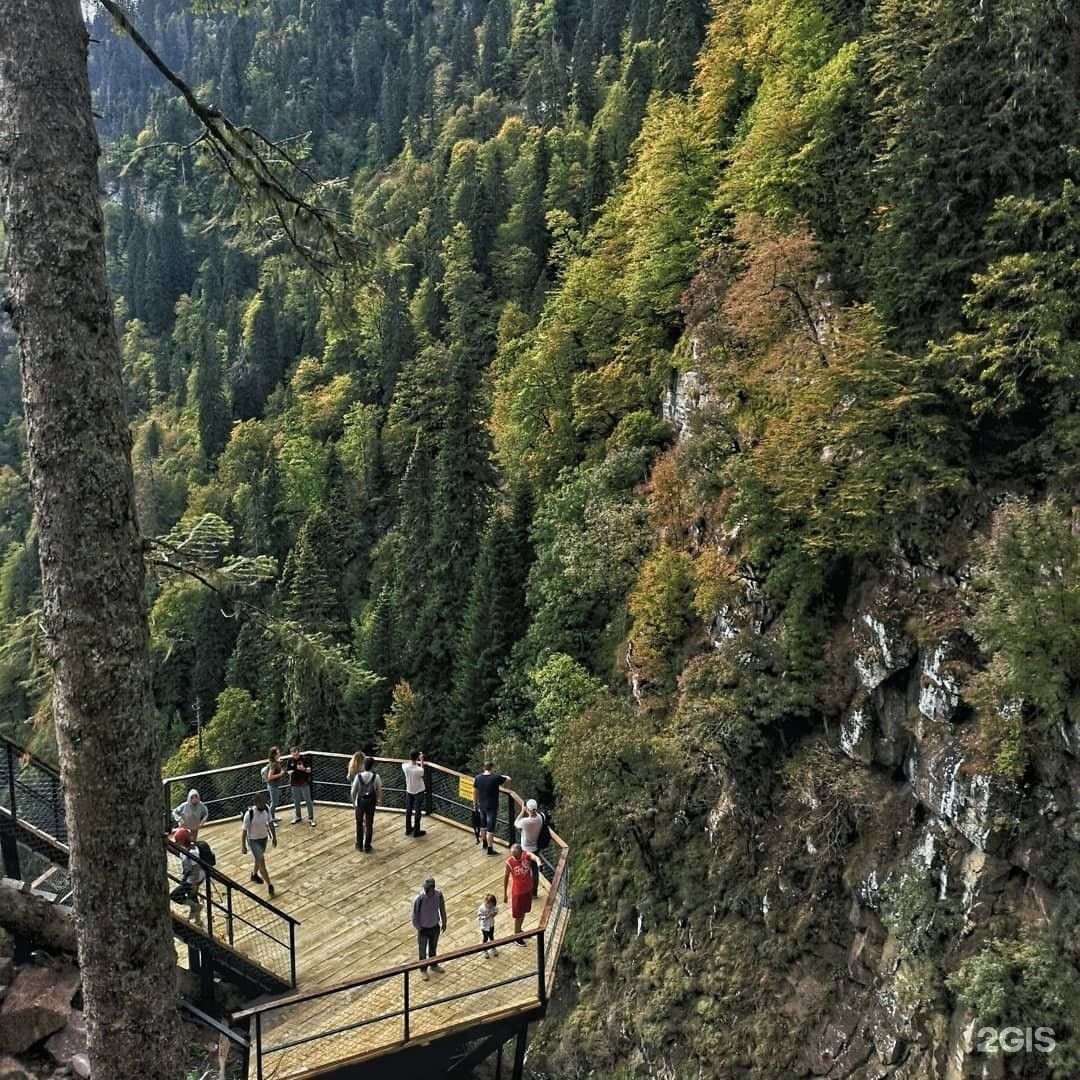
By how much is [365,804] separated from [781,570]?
10920 mm

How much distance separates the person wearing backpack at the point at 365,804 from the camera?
471 inches

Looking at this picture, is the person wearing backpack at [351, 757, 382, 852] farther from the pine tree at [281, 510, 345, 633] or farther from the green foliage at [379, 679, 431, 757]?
the pine tree at [281, 510, 345, 633]

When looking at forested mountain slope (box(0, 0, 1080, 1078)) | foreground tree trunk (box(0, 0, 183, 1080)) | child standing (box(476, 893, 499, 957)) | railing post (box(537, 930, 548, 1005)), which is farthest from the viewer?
forested mountain slope (box(0, 0, 1080, 1078))

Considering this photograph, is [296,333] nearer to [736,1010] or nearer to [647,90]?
[647,90]

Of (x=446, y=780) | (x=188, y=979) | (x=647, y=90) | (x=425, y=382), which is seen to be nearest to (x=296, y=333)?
(x=425, y=382)

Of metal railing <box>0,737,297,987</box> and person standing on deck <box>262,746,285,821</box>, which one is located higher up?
person standing on deck <box>262,746,285,821</box>

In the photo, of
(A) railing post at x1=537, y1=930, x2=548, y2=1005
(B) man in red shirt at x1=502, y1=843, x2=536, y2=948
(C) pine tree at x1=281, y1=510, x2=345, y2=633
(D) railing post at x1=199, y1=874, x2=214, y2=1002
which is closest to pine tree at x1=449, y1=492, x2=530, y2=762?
(C) pine tree at x1=281, y1=510, x2=345, y2=633

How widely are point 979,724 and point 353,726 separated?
32323mm

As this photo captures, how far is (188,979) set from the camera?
963 centimetres

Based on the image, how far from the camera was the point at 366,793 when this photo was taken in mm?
11984

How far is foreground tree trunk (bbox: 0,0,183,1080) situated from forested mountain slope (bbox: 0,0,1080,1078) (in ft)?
1.81

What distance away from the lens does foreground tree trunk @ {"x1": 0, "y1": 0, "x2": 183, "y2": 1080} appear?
171 inches

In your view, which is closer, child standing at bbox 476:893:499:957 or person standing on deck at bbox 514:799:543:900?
child standing at bbox 476:893:499:957

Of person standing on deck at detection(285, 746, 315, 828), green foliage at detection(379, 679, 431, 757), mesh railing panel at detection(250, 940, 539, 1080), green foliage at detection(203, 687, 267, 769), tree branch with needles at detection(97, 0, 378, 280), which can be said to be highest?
green foliage at detection(203, 687, 267, 769)
